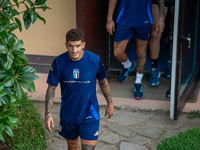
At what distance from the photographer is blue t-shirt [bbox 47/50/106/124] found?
3.00m

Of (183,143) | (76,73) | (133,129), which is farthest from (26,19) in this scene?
(133,129)

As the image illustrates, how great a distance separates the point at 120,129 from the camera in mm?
4465

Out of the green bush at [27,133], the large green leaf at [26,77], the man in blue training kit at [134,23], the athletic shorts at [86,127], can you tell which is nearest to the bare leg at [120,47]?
the man in blue training kit at [134,23]

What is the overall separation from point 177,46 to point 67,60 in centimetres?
185

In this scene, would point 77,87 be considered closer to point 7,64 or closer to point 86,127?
point 86,127

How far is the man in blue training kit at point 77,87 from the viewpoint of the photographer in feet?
9.79

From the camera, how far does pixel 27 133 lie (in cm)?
368

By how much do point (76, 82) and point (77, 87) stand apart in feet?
0.17

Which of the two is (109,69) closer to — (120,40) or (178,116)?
(120,40)

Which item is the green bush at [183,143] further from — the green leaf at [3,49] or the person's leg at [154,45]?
the person's leg at [154,45]

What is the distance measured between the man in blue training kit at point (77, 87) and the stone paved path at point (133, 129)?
0.96 metres

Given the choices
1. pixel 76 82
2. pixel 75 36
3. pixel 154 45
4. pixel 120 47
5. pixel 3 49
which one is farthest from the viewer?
pixel 154 45

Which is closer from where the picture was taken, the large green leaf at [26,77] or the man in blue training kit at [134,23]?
the large green leaf at [26,77]

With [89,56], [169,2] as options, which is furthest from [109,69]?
[89,56]
